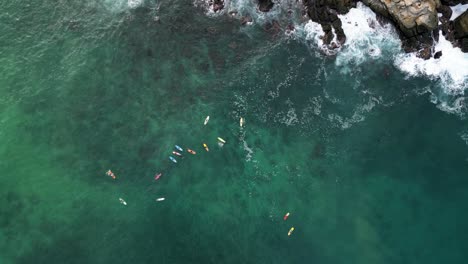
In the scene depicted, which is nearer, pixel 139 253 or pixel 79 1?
pixel 139 253

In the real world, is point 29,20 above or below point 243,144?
above

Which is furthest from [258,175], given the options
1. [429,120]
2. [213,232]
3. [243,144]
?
[429,120]

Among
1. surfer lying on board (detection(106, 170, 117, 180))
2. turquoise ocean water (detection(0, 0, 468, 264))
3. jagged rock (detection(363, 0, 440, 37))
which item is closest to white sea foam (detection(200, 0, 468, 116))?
turquoise ocean water (detection(0, 0, 468, 264))

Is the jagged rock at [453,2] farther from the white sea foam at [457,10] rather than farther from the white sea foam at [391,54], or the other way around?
the white sea foam at [391,54]

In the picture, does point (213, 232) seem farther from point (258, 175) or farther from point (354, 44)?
point (354, 44)

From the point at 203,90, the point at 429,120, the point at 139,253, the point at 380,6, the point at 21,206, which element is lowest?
the point at 139,253

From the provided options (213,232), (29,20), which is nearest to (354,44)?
(213,232)

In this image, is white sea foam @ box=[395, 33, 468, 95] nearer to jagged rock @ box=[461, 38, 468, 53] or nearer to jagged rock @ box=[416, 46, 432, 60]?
jagged rock @ box=[416, 46, 432, 60]
